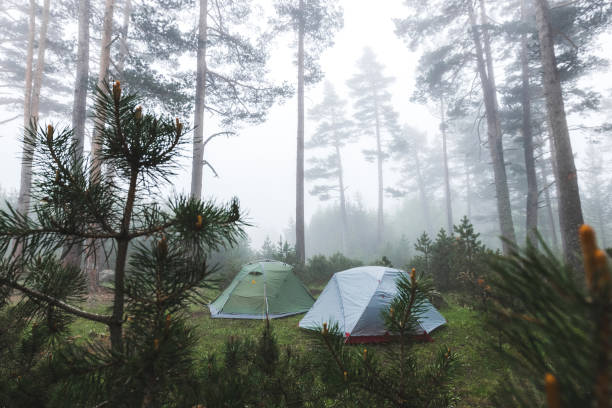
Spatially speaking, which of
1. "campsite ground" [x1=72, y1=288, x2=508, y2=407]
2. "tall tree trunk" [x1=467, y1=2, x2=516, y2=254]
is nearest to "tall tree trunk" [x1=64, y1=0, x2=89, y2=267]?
"campsite ground" [x1=72, y1=288, x2=508, y2=407]

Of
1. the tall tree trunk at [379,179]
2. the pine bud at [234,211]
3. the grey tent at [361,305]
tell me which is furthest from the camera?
the tall tree trunk at [379,179]

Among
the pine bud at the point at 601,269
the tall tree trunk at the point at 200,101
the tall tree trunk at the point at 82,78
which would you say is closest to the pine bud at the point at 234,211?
the pine bud at the point at 601,269

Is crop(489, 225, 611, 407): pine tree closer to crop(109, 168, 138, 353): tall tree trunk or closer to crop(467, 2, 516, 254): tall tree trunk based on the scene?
crop(109, 168, 138, 353): tall tree trunk

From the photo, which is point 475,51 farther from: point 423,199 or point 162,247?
point 423,199

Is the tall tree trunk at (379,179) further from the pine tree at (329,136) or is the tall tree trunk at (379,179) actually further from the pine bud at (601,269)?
the pine bud at (601,269)

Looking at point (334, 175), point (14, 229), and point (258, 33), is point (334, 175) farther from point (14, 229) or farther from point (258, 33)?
point (14, 229)

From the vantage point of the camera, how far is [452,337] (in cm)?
594

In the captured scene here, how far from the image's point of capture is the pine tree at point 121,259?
0.86 meters

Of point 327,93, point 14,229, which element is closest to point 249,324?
point 14,229

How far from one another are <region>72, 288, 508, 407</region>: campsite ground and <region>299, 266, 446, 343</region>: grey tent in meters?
0.32

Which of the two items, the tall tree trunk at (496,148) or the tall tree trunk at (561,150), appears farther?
the tall tree trunk at (496,148)

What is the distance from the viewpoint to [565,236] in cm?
686

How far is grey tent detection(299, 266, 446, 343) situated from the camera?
5867 mm

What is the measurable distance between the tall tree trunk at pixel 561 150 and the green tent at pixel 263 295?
7.00 metres
